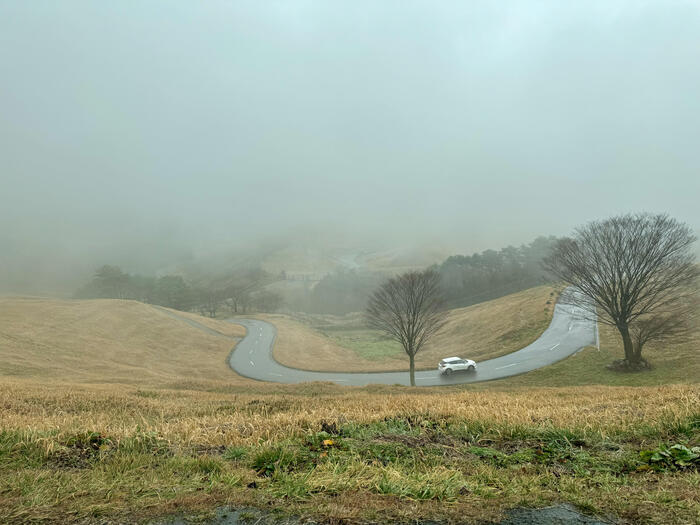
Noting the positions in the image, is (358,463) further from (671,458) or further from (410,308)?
(410,308)

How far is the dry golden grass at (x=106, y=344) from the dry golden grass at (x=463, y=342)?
10.7 m

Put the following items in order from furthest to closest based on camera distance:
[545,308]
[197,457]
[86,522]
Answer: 1. [545,308]
2. [197,457]
3. [86,522]

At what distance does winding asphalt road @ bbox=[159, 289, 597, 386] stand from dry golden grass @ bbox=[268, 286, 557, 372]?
1503 millimetres

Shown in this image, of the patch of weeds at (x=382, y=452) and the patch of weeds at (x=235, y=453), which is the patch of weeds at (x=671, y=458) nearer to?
the patch of weeds at (x=382, y=452)

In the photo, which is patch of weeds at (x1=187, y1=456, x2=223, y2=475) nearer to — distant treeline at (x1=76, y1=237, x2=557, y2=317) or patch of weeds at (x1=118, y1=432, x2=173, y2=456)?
patch of weeds at (x1=118, y1=432, x2=173, y2=456)

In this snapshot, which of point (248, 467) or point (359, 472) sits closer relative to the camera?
point (359, 472)

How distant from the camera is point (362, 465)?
4.29 m

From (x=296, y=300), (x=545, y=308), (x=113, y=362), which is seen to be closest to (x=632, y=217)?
(x=545, y=308)

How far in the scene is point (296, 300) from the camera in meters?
171

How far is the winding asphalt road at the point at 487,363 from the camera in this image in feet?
119

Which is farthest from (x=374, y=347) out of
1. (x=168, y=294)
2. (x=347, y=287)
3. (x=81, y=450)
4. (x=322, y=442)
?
(x=347, y=287)

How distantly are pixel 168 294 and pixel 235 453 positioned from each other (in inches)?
4960

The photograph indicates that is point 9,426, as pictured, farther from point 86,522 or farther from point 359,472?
point 359,472

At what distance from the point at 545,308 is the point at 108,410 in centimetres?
5964
